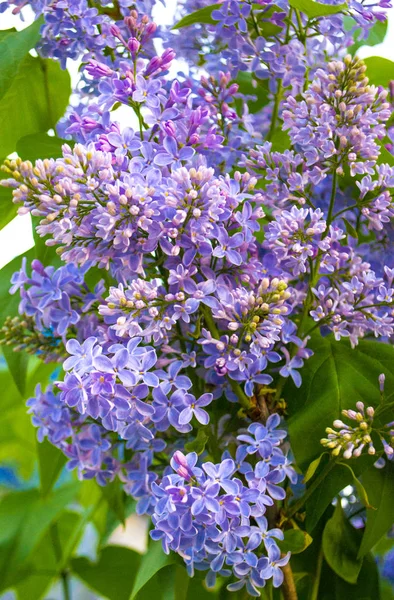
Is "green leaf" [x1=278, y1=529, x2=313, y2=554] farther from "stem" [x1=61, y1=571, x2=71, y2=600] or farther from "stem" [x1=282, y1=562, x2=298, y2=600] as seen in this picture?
"stem" [x1=61, y1=571, x2=71, y2=600]

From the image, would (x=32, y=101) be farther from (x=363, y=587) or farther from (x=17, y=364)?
(x=363, y=587)

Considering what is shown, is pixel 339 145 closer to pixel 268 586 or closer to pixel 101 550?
pixel 268 586

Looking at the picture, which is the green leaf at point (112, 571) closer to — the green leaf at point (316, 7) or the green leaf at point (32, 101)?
the green leaf at point (32, 101)

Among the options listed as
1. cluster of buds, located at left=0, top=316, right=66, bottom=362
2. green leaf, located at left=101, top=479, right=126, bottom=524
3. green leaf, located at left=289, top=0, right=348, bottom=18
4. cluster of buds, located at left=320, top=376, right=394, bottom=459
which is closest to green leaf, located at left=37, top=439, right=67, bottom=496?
green leaf, located at left=101, top=479, right=126, bottom=524

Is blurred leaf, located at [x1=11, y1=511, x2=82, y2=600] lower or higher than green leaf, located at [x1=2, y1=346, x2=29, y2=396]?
lower

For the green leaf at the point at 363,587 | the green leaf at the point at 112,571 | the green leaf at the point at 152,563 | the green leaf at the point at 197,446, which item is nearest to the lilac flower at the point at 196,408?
the green leaf at the point at 197,446

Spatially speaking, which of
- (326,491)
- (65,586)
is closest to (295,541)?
(326,491)
